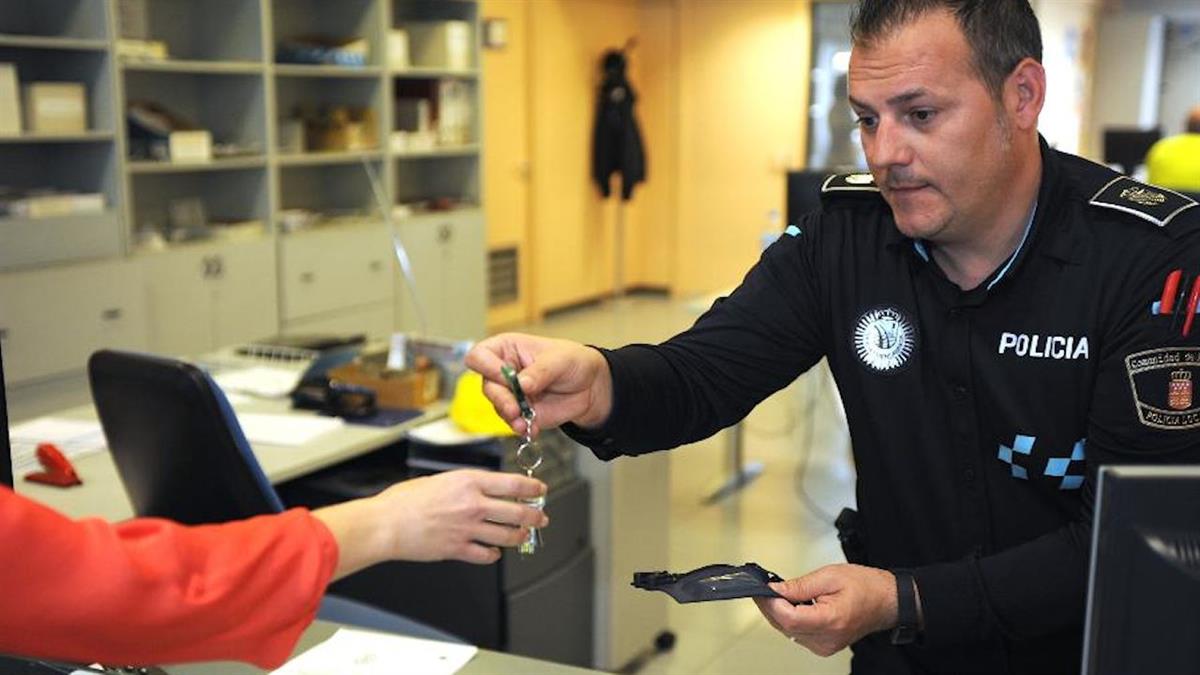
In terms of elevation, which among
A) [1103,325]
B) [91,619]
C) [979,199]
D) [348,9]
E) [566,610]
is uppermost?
[348,9]

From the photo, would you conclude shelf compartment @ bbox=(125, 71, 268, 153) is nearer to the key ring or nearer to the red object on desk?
the red object on desk

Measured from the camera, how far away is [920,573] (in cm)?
121

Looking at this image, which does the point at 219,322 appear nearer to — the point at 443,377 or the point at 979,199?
the point at 443,377

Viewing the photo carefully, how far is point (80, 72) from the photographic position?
396 centimetres

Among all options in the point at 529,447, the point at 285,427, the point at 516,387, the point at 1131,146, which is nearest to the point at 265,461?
the point at 285,427

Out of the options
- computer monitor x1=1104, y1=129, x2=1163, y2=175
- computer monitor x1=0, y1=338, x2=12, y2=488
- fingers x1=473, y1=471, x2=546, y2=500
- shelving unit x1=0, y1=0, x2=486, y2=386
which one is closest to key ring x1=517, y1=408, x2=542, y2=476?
fingers x1=473, y1=471, x2=546, y2=500

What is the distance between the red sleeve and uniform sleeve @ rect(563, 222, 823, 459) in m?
0.52

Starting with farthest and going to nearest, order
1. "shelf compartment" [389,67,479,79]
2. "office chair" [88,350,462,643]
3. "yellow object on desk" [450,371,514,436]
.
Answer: "shelf compartment" [389,67,479,79], "yellow object on desk" [450,371,514,436], "office chair" [88,350,462,643]

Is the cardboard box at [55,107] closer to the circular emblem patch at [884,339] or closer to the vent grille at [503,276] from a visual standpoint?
the vent grille at [503,276]

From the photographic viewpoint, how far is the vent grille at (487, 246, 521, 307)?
21.0 ft

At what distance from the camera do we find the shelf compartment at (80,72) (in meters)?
3.92

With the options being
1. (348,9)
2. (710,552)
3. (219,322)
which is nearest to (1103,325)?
(710,552)

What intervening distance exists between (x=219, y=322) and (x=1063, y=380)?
3676 mm

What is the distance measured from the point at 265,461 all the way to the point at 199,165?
2.37m
